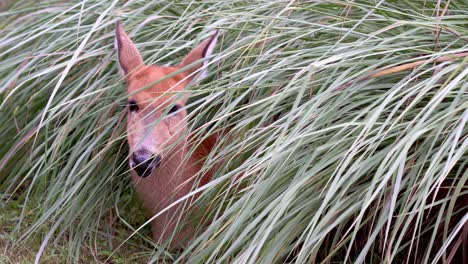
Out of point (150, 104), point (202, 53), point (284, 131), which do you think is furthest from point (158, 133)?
point (284, 131)

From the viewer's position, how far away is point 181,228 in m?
4.18

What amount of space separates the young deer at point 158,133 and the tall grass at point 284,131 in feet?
0.32

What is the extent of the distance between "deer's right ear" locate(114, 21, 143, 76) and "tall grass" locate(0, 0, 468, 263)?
0.09 meters

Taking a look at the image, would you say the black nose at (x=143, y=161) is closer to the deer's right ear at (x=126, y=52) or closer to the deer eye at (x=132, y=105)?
the deer eye at (x=132, y=105)

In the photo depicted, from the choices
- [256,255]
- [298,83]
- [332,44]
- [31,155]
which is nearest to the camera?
[256,255]

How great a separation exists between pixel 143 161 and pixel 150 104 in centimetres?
31

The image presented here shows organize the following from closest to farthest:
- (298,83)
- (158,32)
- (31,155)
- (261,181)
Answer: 1. (261,181)
2. (298,83)
3. (31,155)
4. (158,32)

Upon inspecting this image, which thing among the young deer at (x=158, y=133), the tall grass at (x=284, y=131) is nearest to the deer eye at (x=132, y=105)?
the young deer at (x=158, y=133)

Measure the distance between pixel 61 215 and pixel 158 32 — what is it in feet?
3.69

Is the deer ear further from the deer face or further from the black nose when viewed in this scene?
the black nose

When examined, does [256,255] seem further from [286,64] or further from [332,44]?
[332,44]

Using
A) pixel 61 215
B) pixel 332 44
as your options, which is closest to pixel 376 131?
pixel 332 44

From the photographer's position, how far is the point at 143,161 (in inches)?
161

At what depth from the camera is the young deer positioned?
Answer: 4.17 metres
